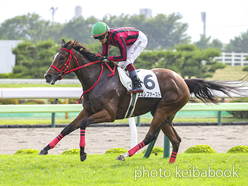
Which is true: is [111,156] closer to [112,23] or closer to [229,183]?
[229,183]

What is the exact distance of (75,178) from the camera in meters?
3.68

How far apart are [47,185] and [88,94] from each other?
1291 millimetres

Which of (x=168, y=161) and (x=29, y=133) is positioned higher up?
(x=168, y=161)

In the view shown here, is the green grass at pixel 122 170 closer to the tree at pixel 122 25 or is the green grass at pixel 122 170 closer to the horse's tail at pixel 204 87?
the horse's tail at pixel 204 87

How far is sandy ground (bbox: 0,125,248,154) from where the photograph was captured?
638 centimetres

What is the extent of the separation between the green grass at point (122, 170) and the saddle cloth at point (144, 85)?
29.3 inches

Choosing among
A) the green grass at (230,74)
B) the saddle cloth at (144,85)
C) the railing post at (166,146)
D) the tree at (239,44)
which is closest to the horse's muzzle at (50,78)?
the saddle cloth at (144,85)

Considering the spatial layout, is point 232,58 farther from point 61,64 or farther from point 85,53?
point 61,64

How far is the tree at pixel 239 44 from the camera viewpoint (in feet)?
226

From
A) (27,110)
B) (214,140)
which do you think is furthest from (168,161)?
(27,110)

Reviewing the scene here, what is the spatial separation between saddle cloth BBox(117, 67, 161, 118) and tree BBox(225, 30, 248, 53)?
68884 millimetres

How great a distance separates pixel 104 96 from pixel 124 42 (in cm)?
70

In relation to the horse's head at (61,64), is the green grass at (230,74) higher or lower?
lower

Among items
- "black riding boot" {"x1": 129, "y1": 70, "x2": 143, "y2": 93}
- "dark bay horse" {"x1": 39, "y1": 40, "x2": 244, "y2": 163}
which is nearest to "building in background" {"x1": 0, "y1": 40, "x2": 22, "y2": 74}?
"dark bay horse" {"x1": 39, "y1": 40, "x2": 244, "y2": 163}
